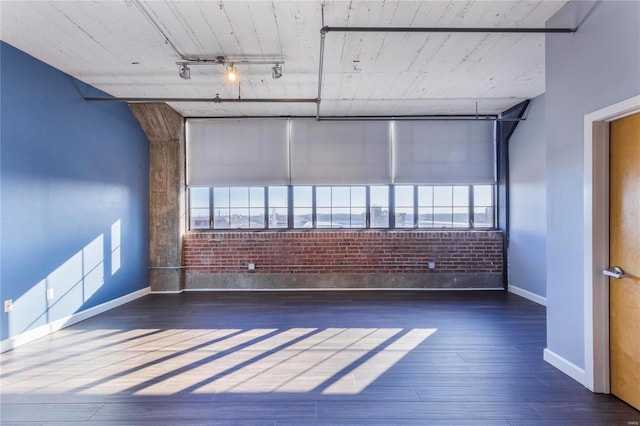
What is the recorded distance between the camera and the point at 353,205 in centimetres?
550

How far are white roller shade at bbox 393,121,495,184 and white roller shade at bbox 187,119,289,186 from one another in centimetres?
199

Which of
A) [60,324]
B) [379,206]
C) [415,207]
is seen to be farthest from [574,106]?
[60,324]

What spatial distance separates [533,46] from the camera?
3139 mm

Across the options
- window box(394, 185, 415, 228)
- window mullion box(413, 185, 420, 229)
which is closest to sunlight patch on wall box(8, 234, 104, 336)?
window box(394, 185, 415, 228)

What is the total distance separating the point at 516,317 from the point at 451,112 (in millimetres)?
3228

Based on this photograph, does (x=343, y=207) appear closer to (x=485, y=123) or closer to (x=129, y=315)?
(x=485, y=123)

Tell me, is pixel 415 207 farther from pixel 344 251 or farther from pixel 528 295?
pixel 528 295

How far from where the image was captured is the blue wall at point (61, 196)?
3.08 m

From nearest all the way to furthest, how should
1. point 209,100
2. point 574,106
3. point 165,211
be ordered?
point 574,106
point 209,100
point 165,211

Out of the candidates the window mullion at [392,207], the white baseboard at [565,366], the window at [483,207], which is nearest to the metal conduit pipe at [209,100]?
the window mullion at [392,207]

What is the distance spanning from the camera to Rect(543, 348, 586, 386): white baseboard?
94.7 inches

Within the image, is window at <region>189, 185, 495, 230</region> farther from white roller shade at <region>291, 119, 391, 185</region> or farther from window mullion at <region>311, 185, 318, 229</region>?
white roller shade at <region>291, 119, 391, 185</region>

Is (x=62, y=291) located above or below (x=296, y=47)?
below

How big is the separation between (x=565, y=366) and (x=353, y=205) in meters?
3.55
